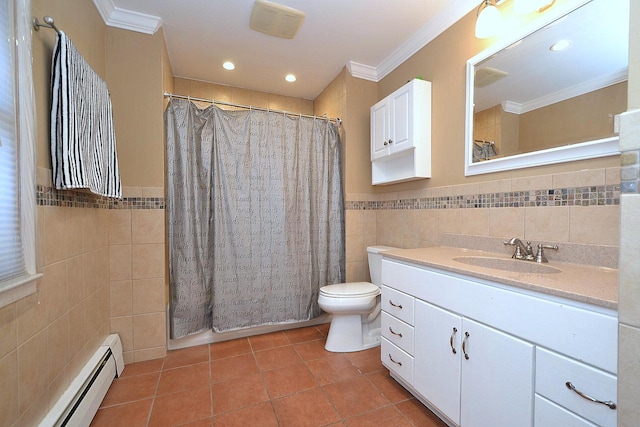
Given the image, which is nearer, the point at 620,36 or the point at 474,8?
the point at 620,36

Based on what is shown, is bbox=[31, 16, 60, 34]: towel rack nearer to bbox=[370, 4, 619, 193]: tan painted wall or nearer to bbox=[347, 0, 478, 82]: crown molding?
bbox=[347, 0, 478, 82]: crown molding

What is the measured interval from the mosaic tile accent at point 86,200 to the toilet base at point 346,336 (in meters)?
1.55

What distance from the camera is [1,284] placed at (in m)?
0.84

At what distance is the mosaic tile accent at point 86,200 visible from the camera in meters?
1.12

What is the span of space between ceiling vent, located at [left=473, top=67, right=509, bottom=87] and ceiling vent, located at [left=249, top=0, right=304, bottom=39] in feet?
4.01

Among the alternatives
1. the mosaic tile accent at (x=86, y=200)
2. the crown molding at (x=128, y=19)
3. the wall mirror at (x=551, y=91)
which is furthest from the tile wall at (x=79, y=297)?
the wall mirror at (x=551, y=91)

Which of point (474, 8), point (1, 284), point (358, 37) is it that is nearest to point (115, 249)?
point (1, 284)

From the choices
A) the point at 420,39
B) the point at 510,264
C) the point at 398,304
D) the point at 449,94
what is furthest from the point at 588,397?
the point at 420,39

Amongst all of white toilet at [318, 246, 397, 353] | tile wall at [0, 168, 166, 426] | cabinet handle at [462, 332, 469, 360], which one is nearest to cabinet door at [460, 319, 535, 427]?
cabinet handle at [462, 332, 469, 360]

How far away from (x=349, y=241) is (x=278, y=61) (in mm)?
1769

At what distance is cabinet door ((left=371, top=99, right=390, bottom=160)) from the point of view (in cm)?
214

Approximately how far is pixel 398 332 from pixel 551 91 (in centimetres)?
146

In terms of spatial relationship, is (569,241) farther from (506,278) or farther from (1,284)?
(1,284)

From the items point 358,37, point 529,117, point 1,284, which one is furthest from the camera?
point 358,37
